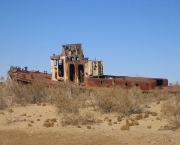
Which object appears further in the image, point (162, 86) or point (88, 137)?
point (162, 86)

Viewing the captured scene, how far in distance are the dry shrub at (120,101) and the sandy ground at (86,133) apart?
0.55 metres

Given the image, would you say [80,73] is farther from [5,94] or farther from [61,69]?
[5,94]

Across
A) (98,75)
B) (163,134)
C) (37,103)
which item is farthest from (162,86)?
(163,134)

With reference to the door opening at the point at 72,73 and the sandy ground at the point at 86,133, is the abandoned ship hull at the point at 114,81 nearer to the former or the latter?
the door opening at the point at 72,73

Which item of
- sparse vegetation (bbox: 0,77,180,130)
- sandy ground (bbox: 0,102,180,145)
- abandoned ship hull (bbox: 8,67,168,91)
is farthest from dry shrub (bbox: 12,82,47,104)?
sandy ground (bbox: 0,102,180,145)

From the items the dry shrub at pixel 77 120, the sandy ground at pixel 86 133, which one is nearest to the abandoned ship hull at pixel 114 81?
the sandy ground at pixel 86 133

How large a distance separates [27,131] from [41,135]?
1098 millimetres

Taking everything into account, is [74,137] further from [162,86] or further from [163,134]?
[162,86]

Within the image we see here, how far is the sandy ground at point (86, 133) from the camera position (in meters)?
11.0

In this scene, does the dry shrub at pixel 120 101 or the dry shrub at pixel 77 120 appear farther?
the dry shrub at pixel 120 101

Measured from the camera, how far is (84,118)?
1435 cm

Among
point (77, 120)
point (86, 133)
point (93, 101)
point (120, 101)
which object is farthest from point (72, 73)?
point (86, 133)

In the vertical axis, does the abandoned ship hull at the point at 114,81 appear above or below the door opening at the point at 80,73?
below

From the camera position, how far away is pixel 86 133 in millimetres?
12445
